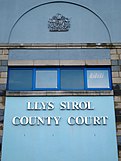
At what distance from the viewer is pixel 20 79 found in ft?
30.6

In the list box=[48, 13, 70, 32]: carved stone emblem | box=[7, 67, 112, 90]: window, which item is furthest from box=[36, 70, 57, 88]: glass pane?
box=[48, 13, 70, 32]: carved stone emblem

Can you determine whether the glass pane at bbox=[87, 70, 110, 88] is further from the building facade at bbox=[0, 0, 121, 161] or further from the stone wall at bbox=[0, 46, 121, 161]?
the stone wall at bbox=[0, 46, 121, 161]

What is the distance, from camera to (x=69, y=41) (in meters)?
9.67

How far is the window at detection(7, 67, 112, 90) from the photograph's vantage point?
9172 millimetres

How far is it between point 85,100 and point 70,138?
54.4 inches

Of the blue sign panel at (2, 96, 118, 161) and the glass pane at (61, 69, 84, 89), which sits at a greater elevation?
the glass pane at (61, 69, 84, 89)

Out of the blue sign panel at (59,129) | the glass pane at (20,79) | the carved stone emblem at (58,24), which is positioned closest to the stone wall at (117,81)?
the blue sign panel at (59,129)

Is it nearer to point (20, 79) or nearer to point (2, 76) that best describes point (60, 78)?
point (20, 79)

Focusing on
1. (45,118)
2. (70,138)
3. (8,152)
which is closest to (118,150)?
(70,138)

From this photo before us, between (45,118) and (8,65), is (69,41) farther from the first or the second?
(45,118)

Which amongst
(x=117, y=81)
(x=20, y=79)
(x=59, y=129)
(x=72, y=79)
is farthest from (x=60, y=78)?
(x=117, y=81)

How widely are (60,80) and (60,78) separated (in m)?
0.08

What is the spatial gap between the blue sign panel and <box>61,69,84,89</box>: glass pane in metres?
0.51

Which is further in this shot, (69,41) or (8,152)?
(69,41)
